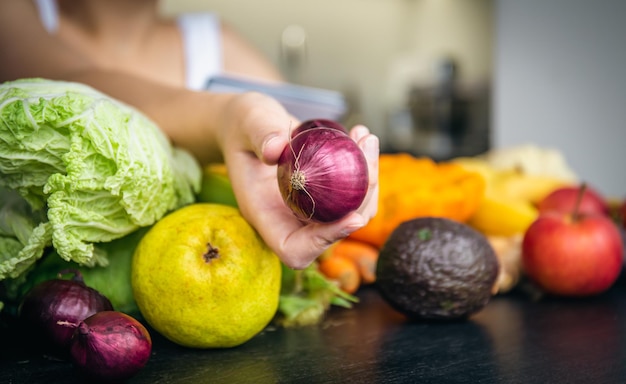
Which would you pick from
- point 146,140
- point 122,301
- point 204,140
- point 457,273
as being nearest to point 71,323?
point 122,301

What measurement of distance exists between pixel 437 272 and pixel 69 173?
0.43 metres

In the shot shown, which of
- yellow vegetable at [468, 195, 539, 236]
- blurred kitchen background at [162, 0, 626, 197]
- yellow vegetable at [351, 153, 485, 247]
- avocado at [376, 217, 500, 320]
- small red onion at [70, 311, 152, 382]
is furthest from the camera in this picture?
blurred kitchen background at [162, 0, 626, 197]

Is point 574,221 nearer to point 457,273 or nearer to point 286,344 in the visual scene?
point 457,273

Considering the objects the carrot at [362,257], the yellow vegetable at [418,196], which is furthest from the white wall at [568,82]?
the carrot at [362,257]

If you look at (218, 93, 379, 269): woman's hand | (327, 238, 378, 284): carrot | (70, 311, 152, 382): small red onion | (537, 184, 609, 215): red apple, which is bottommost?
(327, 238, 378, 284): carrot

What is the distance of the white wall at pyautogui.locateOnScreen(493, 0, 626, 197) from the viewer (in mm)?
2307

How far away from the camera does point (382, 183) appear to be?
0.98 meters

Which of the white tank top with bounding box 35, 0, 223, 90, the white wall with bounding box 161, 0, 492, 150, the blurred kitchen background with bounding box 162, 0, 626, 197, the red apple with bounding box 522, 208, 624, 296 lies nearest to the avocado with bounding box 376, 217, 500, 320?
the red apple with bounding box 522, 208, 624, 296

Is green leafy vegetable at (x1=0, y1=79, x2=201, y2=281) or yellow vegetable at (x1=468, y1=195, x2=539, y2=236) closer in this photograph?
green leafy vegetable at (x1=0, y1=79, x2=201, y2=281)

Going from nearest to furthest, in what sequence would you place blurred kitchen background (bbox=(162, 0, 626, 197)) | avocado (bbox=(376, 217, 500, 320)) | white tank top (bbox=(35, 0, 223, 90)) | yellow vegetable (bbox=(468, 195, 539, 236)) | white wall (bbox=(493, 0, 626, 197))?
avocado (bbox=(376, 217, 500, 320)) → yellow vegetable (bbox=(468, 195, 539, 236)) → white tank top (bbox=(35, 0, 223, 90)) → white wall (bbox=(493, 0, 626, 197)) → blurred kitchen background (bbox=(162, 0, 626, 197))

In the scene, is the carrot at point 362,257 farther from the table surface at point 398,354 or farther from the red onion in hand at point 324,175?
the red onion in hand at point 324,175

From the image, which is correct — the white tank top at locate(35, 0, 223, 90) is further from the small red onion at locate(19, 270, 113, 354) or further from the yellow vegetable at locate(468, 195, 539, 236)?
the small red onion at locate(19, 270, 113, 354)

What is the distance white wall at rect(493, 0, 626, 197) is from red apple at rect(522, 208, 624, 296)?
5.37 ft

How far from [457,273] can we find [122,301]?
40cm
